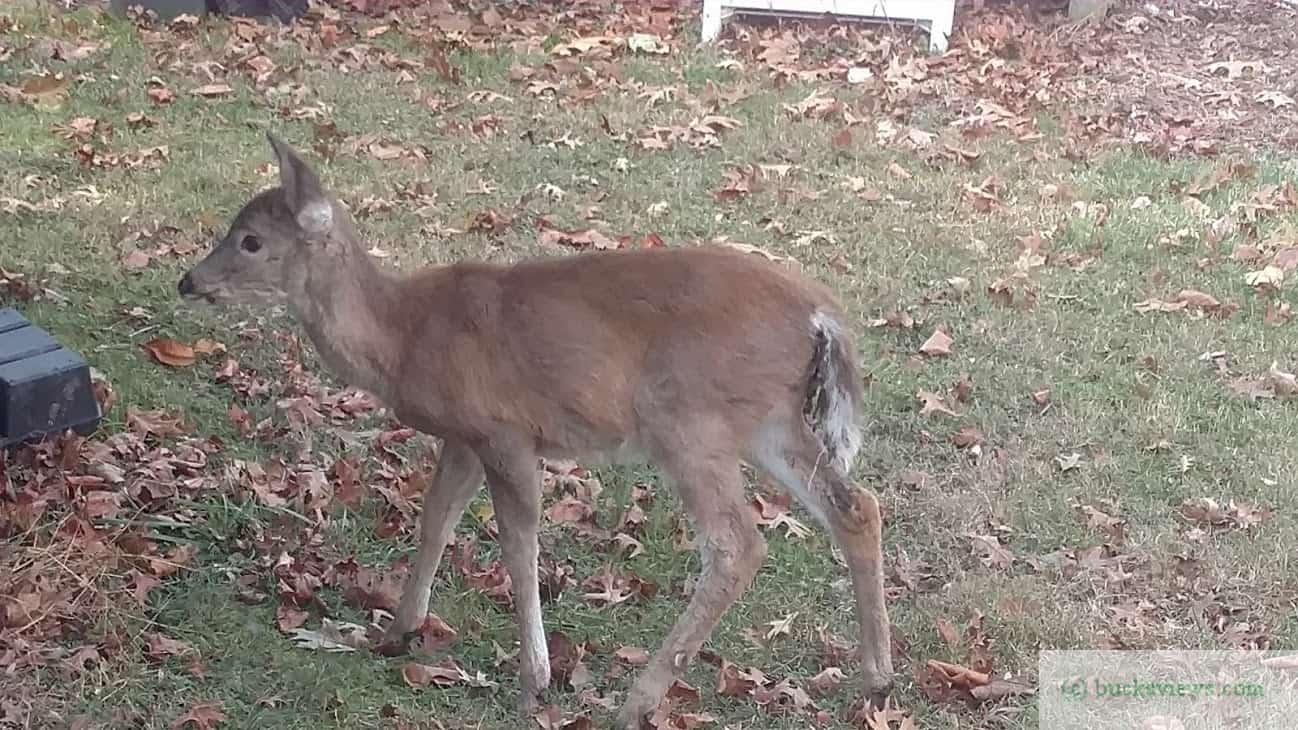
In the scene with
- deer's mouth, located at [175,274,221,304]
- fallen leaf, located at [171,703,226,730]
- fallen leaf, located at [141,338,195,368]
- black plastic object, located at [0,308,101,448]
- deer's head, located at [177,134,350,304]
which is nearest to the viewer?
fallen leaf, located at [171,703,226,730]

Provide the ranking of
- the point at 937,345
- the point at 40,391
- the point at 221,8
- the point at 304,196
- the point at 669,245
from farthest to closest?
1. the point at 221,8
2. the point at 669,245
3. the point at 937,345
4. the point at 40,391
5. the point at 304,196

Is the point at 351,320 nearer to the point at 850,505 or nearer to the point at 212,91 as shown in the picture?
the point at 850,505

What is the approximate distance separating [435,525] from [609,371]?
808 mm

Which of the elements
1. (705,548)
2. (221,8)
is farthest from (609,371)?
(221,8)

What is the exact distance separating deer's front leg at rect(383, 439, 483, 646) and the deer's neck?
377 mm

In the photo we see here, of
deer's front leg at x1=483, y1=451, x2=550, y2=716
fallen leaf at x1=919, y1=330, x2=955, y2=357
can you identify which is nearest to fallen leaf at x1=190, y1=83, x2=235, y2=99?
fallen leaf at x1=919, y1=330, x2=955, y2=357

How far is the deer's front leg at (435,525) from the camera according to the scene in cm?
486

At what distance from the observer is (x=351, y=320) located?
4574 millimetres

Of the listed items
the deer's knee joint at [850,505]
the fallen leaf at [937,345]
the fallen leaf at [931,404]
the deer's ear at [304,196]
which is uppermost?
the deer's ear at [304,196]

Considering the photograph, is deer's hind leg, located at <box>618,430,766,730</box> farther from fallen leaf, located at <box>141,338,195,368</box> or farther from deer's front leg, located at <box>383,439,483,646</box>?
fallen leaf, located at <box>141,338,195,368</box>

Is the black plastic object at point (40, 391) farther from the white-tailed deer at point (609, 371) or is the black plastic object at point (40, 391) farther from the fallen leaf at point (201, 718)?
the fallen leaf at point (201, 718)

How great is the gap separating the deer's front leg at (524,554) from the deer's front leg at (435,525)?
25 centimetres

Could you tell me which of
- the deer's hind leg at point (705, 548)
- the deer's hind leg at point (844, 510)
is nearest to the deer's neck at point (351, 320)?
the deer's hind leg at point (705, 548)

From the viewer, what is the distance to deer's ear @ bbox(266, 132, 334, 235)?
4441 mm
